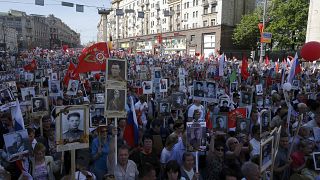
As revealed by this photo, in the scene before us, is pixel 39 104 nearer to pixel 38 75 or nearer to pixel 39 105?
pixel 39 105

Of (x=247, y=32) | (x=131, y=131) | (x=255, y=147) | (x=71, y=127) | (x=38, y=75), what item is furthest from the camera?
(x=247, y=32)

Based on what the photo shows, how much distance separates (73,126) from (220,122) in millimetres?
3702

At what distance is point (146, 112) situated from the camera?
998 centimetres

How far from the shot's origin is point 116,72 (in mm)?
5562

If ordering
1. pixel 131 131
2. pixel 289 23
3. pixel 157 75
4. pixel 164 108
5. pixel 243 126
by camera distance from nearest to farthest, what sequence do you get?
1. pixel 131 131
2. pixel 243 126
3. pixel 164 108
4. pixel 157 75
5. pixel 289 23

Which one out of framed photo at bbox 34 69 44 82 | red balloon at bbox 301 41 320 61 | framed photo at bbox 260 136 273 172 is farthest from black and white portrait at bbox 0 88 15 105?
red balloon at bbox 301 41 320 61

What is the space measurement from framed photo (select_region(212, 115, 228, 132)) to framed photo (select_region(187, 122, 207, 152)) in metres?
2.00

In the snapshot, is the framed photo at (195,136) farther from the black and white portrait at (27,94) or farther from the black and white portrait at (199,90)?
the black and white portrait at (27,94)

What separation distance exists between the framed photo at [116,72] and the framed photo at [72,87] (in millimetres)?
6530

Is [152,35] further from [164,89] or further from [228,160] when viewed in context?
[228,160]

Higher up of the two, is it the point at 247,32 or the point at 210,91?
the point at 247,32

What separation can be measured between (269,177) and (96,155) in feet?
8.98

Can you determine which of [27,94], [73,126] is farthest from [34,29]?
[73,126]

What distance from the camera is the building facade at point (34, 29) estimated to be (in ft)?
389
